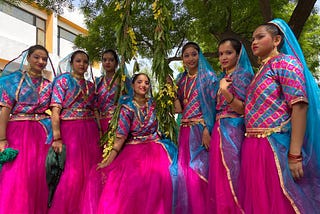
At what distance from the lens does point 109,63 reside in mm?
4703

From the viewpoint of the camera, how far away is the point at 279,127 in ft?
9.34

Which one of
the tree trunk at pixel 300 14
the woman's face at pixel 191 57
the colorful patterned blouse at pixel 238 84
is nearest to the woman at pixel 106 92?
the woman's face at pixel 191 57

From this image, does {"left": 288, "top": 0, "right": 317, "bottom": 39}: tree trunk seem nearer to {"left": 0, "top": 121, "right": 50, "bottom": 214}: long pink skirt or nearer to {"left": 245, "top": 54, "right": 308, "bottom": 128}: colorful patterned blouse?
{"left": 245, "top": 54, "right": 308, "bottom": 128}: colorful patterned blouse

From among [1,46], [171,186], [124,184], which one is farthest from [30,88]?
[1,46]

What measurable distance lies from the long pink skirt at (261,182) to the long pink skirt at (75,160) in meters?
1.91

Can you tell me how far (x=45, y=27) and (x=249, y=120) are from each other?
58.3 feet

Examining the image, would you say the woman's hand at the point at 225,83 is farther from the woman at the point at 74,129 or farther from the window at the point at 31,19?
the window at the point at 31,19

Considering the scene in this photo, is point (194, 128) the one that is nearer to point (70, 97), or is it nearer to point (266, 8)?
point (70, 97)

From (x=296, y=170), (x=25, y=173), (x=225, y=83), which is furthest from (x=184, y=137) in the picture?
(x=25, y=173)

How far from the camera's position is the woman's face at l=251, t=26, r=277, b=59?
2963 millimetres

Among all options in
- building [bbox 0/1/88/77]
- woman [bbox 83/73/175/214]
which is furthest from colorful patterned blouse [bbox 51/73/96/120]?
building [bbox 0/1/88/77]

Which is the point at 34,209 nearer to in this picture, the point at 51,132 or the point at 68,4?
the point at 51,132

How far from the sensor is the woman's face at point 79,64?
4465 millimetres

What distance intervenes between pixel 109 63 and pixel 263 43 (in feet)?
7.35
